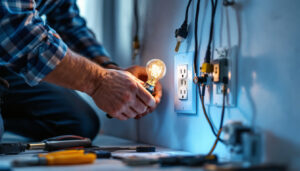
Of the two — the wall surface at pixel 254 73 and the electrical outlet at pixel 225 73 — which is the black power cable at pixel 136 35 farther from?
the electrical outlet at pixel 225 73

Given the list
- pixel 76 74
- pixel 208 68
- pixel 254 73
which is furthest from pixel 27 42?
pixel 254 73

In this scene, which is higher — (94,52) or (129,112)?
(94,52)

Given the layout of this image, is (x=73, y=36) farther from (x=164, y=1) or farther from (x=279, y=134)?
(x=279, y=134)

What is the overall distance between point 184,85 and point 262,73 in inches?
13.8

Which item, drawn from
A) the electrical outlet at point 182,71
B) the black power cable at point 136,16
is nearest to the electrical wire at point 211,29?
the electrical outlet at point 182,71

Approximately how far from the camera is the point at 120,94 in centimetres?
106

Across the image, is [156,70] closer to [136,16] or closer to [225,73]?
[225,73]

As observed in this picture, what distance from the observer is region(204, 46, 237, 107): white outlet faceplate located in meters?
0.88

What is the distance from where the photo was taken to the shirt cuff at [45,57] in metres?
0.98

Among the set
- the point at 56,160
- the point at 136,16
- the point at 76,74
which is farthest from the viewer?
the point at 136,16

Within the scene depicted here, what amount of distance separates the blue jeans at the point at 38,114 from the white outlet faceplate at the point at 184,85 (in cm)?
64

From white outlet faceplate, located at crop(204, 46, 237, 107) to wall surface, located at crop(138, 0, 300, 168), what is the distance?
0.02 meters

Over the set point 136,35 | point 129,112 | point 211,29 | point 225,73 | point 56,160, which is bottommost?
point 56,160

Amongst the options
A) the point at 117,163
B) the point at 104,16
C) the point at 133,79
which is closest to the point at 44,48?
the point at 133,79
